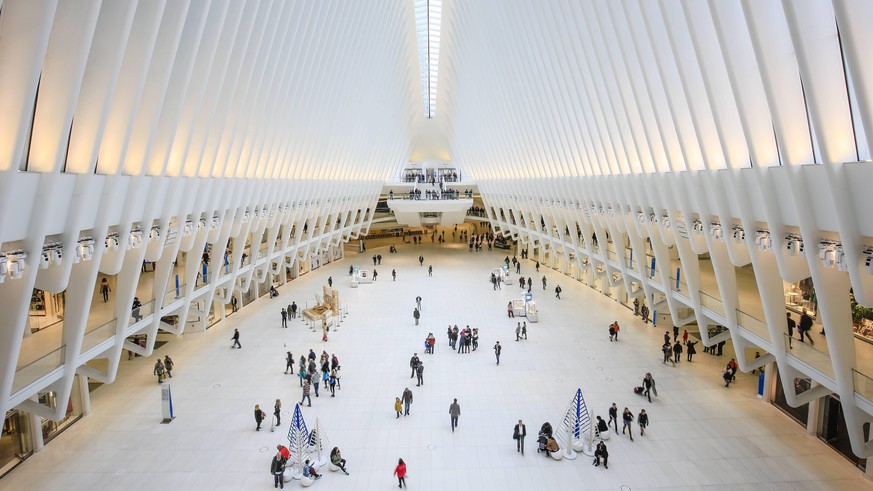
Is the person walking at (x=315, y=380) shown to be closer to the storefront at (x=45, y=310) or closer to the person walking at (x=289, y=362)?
the person walking at (x=289, y=362)

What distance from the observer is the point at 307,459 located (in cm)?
935

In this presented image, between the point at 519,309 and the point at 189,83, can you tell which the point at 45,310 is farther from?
the point at 519,309

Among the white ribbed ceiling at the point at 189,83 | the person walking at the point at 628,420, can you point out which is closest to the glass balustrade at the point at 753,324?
the person walking at the point at 628,420

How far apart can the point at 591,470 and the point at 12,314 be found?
32.8 ft

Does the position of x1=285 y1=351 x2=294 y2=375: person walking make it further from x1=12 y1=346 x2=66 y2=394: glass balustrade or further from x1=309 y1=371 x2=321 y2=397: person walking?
x1=12 y1=346 x2=66 y2=394: glass balustrade

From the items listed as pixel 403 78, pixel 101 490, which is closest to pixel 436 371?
pixel 101 490

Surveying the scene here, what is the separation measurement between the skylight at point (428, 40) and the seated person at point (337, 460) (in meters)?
24.1

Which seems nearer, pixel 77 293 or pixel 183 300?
pixel 77 293

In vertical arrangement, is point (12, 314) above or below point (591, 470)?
above

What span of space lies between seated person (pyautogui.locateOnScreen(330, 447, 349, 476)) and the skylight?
79.2 ft

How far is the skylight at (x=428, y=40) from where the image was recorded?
27.1m

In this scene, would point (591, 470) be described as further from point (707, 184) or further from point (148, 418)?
point (148, 418)

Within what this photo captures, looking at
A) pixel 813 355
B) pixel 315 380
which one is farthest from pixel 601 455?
pixel 315 380

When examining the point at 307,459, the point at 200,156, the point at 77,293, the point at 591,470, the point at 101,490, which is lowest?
the point at 101,490
